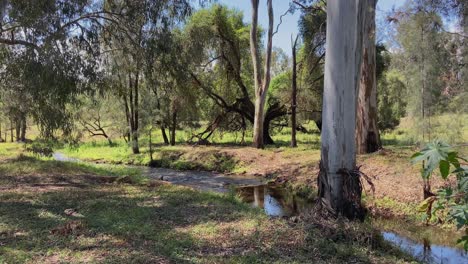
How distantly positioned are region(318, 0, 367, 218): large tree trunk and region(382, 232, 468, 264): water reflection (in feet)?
3.26

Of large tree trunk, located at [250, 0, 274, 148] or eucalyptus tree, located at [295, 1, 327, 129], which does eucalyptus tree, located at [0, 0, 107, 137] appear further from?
eucalyptus tree, located at [295, 1, 327, 129]

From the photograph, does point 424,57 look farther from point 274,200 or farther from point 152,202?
point 152,202

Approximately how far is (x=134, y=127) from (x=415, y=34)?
12675mm

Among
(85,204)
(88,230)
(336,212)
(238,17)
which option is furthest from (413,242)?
(238,17)

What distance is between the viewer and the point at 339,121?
618 centimetres

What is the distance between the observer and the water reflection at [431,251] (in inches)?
250

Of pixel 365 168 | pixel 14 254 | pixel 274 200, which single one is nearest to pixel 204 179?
pixel 274 200

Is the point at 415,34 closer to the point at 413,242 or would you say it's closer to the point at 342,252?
the point at 413,242

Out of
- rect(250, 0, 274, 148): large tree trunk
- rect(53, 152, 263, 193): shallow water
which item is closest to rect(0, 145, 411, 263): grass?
rect(53, 152, 263, 193): shallow water

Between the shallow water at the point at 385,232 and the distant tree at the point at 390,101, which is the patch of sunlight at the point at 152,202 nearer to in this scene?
the shallow water at the point at 385,232

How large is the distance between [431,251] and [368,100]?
6948 mm

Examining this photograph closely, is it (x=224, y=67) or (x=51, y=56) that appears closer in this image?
(x=51, y=56)

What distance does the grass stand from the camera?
15.7ft

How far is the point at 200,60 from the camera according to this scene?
19500mm
